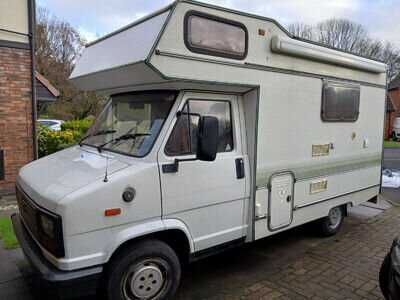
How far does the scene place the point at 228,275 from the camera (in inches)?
156

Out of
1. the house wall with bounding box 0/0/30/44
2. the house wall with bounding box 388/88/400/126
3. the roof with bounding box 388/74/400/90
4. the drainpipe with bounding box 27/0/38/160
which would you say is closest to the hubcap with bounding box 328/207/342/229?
the drainpipe with bounding box 27/0/38/160

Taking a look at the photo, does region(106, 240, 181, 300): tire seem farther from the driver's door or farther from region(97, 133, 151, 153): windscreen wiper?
region(97, 133, 151, 153): windscreen wiper

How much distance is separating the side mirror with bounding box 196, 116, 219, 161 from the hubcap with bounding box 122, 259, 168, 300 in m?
1.09

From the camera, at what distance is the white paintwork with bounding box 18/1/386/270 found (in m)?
2.71

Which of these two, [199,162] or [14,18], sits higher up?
[14,18]

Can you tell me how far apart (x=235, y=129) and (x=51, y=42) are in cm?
2320

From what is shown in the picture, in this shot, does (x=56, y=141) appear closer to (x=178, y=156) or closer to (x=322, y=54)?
(x=178, y=156)

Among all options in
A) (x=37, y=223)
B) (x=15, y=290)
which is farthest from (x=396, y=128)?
(x=37, y=223)

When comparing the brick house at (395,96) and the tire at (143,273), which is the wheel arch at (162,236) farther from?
the brick house at (395,96)

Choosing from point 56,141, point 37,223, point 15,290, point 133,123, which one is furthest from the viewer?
point 56,141

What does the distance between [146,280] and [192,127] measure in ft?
4.98

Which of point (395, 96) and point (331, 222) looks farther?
point (395, 96)

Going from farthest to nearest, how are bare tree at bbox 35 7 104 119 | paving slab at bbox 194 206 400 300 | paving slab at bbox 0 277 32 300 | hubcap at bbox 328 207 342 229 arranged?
1. bare tree at bbox 35 7 104 119
2. hubcap at bbox 328 207 342 229
3. paving slab at bbox 194 206 400 300
4. paving slab at bbox 0 277 32 300

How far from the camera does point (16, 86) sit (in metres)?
7.22
